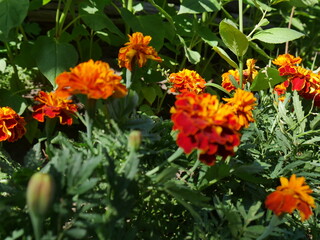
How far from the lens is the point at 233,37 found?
1.80 m

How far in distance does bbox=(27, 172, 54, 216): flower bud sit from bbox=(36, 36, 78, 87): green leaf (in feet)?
3.79

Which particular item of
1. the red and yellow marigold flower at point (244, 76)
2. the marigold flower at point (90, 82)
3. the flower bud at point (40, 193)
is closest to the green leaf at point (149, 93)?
the red and yellow marigold flower at point (244, 76)

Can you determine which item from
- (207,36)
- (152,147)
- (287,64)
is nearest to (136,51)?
(152,147)

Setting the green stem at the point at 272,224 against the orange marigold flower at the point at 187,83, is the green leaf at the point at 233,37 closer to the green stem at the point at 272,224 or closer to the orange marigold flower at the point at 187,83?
the orange marigold flower at the point at 187,83

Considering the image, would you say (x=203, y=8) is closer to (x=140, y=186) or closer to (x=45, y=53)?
(x=45, y=53)

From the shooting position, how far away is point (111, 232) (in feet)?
3.05

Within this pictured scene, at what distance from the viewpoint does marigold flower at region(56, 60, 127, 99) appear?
0.94m

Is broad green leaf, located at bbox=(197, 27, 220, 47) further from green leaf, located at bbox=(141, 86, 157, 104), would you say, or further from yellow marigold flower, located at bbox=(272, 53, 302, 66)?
yellow marigold flower, located at bbox=(272, 53, 302, 66)

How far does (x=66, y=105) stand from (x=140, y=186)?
500mm

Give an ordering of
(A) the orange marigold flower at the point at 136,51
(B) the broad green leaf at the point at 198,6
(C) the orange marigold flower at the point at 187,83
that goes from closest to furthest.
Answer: (A) the orange marigold flower at the point at 136,51, (C) the orange marigold flower at the point at 187,83, (B) the broad green leaf at the point at 198,6

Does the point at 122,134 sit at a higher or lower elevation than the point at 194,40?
higher

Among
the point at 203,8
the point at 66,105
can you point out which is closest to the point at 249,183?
the point at 66,105

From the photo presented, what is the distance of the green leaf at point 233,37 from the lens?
5.78 ft

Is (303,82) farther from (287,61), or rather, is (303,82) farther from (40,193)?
(40,193)
